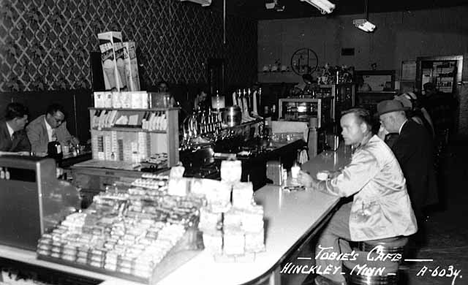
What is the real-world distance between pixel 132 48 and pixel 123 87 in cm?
64

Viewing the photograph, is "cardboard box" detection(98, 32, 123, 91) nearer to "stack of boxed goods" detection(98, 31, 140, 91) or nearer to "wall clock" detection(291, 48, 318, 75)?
"stack of boxed goods" detection(98, 31, 140, 91)

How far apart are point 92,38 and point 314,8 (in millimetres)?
6540

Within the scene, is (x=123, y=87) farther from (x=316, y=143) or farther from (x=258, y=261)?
(x=258, y=261)

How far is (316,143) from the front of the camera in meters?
6.82

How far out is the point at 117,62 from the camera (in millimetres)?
6430

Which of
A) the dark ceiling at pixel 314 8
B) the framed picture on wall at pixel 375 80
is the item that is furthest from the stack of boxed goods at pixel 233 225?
the framed picture on wall at pixel 375 80

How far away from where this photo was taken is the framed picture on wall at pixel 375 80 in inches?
516

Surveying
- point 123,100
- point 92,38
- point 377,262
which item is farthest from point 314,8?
point 377,262

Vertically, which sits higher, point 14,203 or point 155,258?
point 14,203

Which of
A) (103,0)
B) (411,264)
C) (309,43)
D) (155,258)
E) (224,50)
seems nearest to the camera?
(155,258)

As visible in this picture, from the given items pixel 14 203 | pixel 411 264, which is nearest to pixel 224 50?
pixel 411 264

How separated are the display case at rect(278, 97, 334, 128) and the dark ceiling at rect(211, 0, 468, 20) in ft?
13.4

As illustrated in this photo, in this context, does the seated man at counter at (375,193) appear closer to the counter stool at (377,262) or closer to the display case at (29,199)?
the counter stool at (377,262)

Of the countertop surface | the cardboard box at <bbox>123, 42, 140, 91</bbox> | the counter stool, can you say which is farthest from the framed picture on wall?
the counter stool
